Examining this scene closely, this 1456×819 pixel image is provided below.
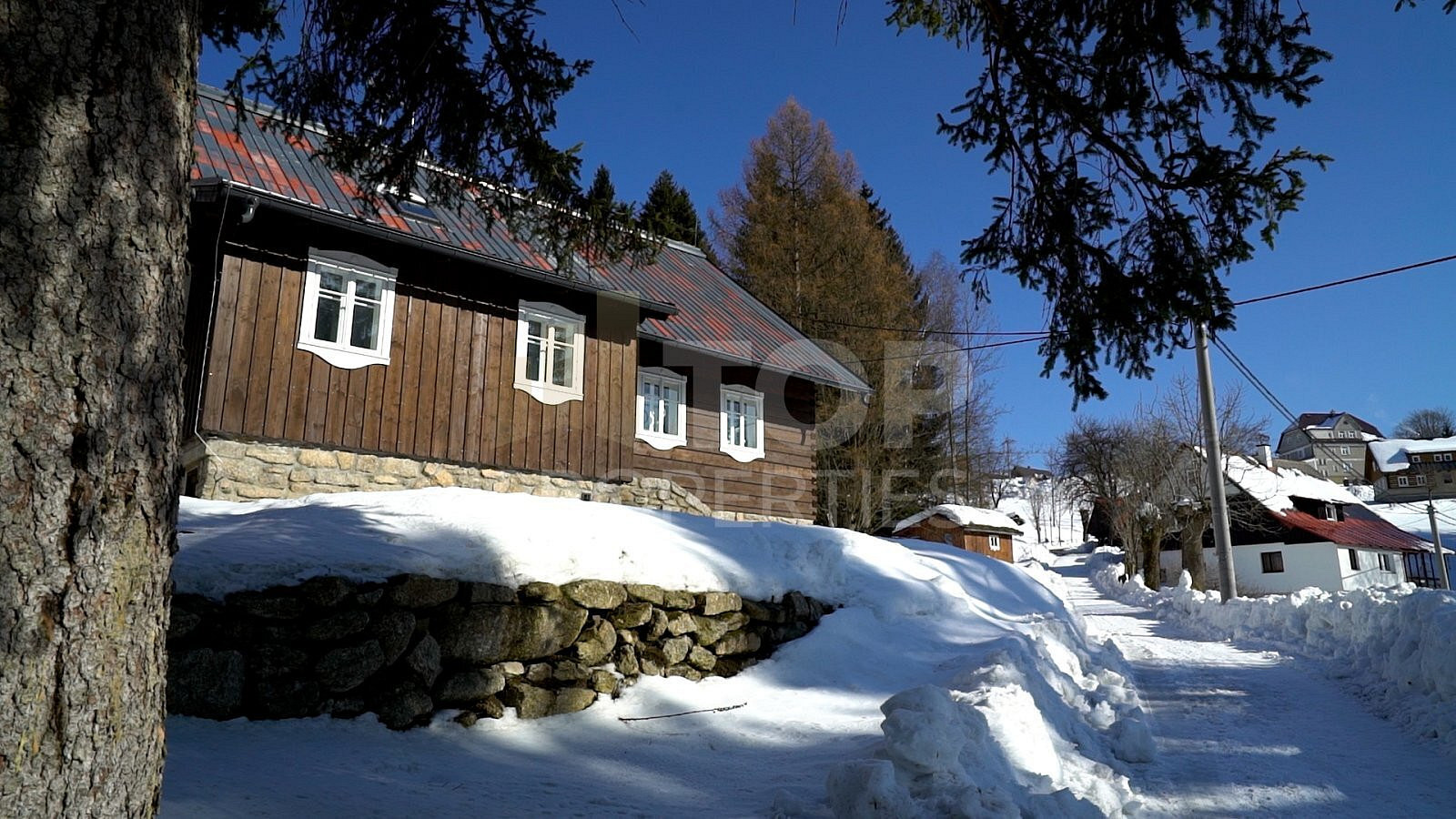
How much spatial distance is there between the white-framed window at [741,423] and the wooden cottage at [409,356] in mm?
150

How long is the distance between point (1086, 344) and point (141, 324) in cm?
528

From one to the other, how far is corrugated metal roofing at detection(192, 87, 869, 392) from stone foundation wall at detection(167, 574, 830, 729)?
2510mm

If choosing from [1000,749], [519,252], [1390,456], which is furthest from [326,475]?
[1390,456]

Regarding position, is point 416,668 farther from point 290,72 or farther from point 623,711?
point 290,72

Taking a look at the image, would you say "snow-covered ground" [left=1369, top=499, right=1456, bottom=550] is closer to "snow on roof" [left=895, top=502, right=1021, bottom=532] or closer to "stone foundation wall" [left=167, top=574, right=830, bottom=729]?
"snow on roof" [left=895, top=502, right=1021, bottom=532]

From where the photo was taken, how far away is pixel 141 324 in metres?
2.14

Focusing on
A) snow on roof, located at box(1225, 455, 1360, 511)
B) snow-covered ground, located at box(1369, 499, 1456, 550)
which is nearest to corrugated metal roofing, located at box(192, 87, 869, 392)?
snow on roof, located at box(1225, 455, 1360, 511)

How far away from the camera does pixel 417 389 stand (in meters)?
10.3

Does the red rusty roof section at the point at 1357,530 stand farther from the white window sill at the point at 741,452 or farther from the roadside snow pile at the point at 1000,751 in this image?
the roadside snow pile at the point at 1000,751

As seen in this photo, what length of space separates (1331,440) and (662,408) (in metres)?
106

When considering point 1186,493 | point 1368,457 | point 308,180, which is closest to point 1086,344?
point 308,180

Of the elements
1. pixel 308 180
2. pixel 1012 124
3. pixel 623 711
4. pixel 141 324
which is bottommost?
pixel 623 711

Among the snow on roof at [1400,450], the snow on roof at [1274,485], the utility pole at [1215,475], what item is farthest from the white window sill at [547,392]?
the snow on roof at [1400,450]

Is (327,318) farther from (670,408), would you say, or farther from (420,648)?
(420,648)
